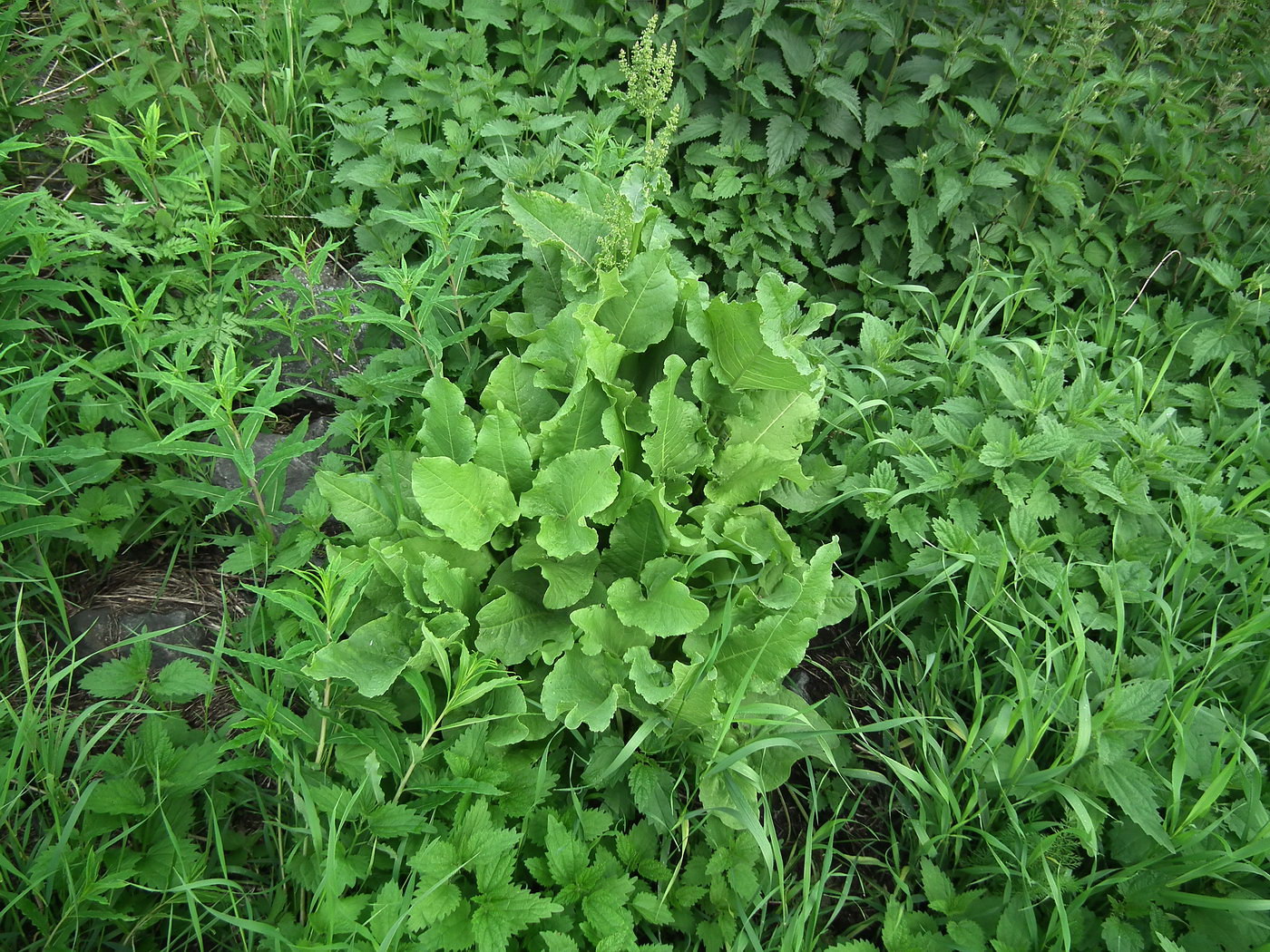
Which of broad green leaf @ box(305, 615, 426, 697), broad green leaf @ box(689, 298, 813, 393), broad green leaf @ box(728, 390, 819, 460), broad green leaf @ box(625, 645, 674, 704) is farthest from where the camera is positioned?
broad green leaf @ box(728, 390, 819, 460)

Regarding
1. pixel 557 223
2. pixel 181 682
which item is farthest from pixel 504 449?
pixel 181 682

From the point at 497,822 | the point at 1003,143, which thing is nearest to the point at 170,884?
the point at 497,822

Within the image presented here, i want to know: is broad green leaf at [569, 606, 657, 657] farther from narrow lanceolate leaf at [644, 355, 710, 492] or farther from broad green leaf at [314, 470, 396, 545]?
broad green leaf at [314, 470, 396, 545]

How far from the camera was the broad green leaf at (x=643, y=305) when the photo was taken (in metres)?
2.08

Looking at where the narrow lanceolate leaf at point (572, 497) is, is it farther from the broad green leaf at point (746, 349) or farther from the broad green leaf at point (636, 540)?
the broad green leaf at point (746, 349)

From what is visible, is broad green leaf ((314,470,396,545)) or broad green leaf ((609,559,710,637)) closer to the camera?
broad green leaf ((609,559,710,637))

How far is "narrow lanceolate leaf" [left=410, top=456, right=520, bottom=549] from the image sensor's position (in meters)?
1.77

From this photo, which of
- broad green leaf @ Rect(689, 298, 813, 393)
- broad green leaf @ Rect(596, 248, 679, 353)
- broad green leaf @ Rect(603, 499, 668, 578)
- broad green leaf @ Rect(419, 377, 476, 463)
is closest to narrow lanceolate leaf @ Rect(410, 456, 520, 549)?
broad green leaf @ Rect(419, 377, 476, 463)

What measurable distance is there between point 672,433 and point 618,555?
345 millimetres

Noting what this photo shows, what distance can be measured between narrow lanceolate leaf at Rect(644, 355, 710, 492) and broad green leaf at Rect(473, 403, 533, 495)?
1.02 feet

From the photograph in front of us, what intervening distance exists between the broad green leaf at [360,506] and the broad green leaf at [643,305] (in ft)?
2.51

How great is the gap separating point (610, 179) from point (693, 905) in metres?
2.16

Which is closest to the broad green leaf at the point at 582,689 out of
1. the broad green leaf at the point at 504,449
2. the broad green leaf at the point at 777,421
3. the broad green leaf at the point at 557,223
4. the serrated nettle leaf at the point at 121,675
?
the broad green leaf at the point at 504,449

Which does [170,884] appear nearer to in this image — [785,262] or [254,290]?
[254,290]
